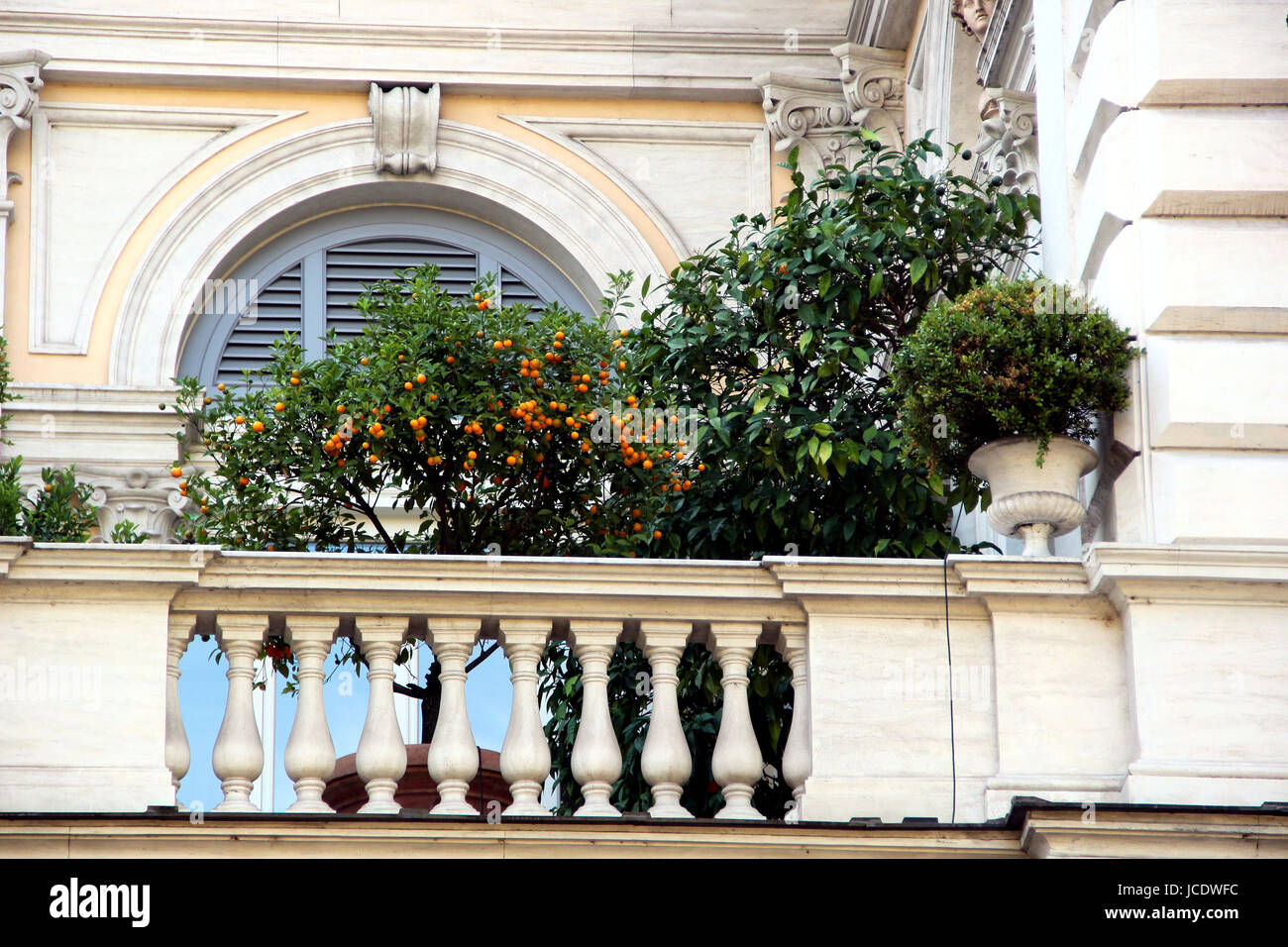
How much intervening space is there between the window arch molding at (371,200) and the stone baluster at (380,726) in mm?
6598

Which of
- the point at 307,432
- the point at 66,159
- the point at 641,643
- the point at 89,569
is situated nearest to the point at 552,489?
the point at 307,432

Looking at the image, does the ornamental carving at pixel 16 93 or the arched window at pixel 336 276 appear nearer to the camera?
the ornamental carving at pixel 16 93

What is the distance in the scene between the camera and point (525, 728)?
8.01m

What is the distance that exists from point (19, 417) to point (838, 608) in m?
7.15

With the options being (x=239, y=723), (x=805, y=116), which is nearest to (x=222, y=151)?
(x=805, y=116)

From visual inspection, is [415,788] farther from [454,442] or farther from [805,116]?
[805,116]

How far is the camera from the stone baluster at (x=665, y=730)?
7992 mm

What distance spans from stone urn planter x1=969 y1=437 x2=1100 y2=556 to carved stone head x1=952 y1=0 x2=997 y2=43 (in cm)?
412

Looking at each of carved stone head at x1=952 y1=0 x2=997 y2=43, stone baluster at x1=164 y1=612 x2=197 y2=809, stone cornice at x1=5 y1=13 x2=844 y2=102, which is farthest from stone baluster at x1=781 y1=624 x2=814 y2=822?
stone cornice at x1=5 y1=13 x2=844 y2=102

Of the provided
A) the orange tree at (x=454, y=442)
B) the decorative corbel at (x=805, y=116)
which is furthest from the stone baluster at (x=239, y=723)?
the decorative corbel at (x=805, y=116)

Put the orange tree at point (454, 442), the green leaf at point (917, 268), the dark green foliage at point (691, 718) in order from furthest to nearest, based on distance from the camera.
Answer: the green leaf at point (917, 268), the orange tree at point (454, 442), the dark green foliage at point (691, 718)

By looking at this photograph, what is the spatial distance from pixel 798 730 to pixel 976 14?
17.8 feet

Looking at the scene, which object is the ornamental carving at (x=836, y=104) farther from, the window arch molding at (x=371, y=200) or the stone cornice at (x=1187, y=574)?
the stone cornice at (x=1187, y=574)

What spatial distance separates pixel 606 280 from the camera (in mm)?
14648
